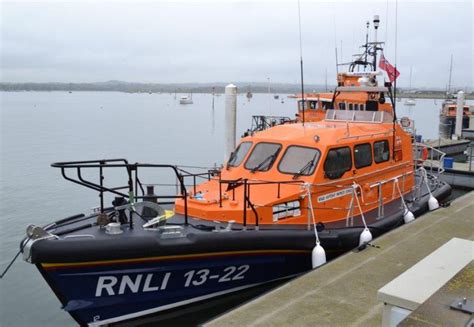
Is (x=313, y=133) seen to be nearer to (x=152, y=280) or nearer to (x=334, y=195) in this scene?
(x=334, y=195)

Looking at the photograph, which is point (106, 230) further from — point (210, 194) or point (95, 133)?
point (95, 133)

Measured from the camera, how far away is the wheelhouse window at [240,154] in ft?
23.8

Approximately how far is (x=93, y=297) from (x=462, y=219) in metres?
5.66

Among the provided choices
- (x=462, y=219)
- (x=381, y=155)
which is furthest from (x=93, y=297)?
(x=462, y=219)

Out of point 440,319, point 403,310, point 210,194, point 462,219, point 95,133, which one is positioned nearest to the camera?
point 440,319

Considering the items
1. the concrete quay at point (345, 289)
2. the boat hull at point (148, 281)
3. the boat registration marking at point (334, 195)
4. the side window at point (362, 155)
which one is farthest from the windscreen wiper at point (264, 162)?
the concrete quay at point (345, 289)

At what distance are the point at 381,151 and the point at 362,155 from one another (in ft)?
2.18

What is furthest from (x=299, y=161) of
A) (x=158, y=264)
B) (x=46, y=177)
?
(x=46, y=177)

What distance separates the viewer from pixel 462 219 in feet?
24.1

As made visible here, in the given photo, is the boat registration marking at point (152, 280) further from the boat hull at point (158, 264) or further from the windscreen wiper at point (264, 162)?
the windscreen wiper at point (264, 162)

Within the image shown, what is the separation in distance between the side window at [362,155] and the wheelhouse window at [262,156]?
124 centimetres

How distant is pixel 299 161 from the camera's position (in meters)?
6.68

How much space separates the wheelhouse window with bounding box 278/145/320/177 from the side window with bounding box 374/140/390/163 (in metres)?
1.51

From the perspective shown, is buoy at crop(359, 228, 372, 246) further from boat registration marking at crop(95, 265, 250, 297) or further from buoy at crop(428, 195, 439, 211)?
buoy at crop(428, 195, 439, 211)
